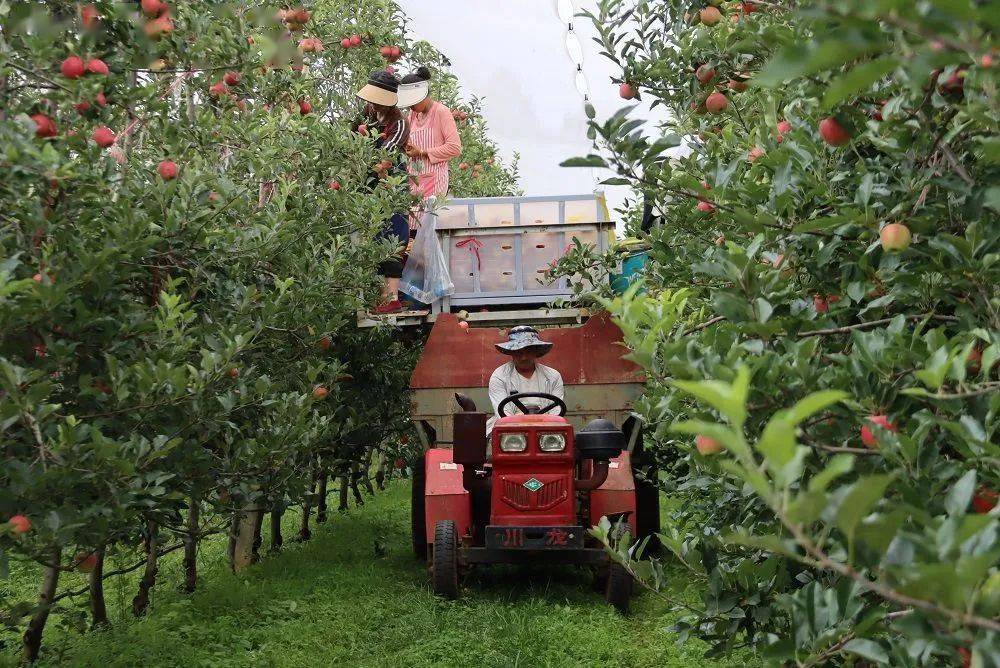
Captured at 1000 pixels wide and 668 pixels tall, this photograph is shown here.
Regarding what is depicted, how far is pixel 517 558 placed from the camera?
6.84 metres

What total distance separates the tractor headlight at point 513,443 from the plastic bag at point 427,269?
1970mm

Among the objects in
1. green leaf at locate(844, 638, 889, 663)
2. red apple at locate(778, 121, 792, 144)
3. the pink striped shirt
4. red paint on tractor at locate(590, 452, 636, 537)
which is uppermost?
the pink striped shirt

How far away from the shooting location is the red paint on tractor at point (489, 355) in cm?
802

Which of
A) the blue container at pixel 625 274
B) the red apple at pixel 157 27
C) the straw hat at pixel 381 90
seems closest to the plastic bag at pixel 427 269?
the straw hat at pixel 381 90

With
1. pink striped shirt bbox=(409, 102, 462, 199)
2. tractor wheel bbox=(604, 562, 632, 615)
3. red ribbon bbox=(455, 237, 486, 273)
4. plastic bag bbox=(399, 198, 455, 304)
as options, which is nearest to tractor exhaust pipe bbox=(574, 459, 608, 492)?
tractor wheel bbox=(604, 562, 632, 615)

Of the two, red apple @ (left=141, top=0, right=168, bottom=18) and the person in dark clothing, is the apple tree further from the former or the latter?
the person in dark clothing

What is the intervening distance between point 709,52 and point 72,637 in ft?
16.5

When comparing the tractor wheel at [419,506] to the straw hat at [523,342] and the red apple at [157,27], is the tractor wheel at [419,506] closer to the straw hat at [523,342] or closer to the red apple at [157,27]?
the straw hat at [523,342]

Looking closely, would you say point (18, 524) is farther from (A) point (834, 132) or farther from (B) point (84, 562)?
(A) point (834, 132)

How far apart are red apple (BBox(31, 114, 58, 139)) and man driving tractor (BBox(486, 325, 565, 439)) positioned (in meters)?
3.73

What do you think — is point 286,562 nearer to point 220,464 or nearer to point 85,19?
point 220,464

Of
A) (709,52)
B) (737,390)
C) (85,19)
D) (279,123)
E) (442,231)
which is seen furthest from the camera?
(442,231)

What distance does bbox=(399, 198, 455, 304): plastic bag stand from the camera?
28.1 feet

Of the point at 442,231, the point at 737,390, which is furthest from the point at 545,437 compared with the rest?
the point at 737,390
